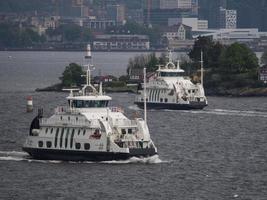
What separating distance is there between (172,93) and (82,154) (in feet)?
155

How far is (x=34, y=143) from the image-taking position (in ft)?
262

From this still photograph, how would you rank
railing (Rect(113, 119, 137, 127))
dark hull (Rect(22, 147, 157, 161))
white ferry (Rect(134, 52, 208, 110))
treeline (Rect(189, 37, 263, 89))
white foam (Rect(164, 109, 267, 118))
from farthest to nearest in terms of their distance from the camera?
treeline (Rect(189, 37, 263, 89)) < white ferry (Rect(134, 52, 208, 110)) < white foam (Rect(164, 109, 267, 118)) < railing (Rect(113, 119, 137, 127)) < dark hull (Rect(22, 147, 157, 161))

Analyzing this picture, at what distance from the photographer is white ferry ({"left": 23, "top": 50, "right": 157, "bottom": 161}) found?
7775 centimetres

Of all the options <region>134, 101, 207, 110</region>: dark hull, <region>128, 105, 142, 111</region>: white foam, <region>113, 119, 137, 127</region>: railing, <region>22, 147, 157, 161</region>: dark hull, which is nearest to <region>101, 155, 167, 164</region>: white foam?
<region>22, 147, 157, 161</region>: dark hull

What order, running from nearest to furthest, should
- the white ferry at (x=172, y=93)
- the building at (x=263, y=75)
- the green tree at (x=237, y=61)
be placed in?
the white ferry at (x=172, y=93) → the building at (x=263, y=75) → the green tree at (x=237, y=61)

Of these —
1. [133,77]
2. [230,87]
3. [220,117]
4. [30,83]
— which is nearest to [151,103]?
[220,117]

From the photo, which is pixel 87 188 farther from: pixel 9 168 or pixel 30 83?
pixel 30 83

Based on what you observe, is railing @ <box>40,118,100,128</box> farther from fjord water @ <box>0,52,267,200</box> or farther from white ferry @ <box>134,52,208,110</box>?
white ferry @ <box>134,52,208,110</box>

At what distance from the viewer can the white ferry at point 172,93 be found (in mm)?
123537

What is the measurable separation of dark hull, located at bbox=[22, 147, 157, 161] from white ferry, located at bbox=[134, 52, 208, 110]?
4392cm

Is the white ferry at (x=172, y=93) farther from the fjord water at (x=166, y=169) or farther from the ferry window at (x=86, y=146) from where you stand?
the ferry window at (x=86, y=146)

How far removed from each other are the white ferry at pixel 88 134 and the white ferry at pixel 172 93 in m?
42.9

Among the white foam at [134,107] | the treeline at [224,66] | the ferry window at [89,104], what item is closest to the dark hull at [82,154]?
the ferry window at [89,104]

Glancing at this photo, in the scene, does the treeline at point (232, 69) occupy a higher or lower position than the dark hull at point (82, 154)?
lower
